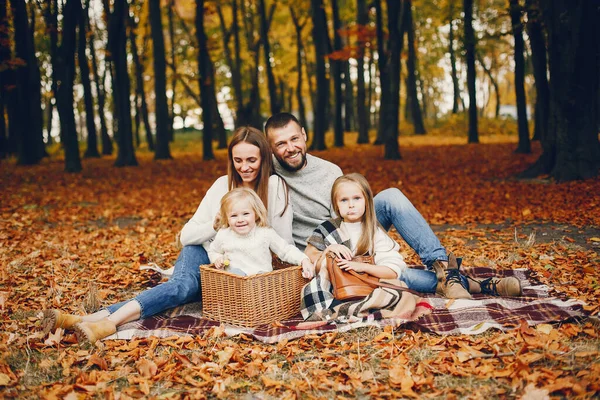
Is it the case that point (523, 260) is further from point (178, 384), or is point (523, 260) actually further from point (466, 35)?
point (466, 35)

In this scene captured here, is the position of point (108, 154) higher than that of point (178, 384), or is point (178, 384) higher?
point (108, 154)

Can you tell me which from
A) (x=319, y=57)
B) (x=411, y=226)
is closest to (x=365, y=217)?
(x=411, y=226)

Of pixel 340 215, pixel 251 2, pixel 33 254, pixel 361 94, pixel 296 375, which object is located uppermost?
pixel 251 2

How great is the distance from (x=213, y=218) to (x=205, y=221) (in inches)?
3.8

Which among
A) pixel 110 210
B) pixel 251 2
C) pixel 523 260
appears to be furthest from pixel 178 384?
pixel 251 2

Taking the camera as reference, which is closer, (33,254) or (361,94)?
(33,254)

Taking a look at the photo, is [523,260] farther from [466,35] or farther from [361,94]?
[361,94]

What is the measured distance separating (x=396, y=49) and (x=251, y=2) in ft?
40.7

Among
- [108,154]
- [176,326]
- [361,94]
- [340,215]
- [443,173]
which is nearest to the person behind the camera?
[176,326]

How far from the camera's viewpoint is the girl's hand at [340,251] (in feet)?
13.1

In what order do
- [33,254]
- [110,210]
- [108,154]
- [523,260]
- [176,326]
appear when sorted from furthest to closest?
[108,154]
[110,210]
[33,254]
[523,260]
[176,326]

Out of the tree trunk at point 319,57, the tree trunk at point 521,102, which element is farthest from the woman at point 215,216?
the tree trunk at point 319,57

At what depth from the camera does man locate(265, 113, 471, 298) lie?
14.8 ft

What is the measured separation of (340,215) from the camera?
4.36m
